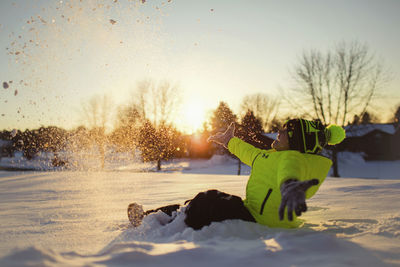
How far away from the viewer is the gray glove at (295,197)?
5.36 feet

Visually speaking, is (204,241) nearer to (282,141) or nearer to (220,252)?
(220,252)

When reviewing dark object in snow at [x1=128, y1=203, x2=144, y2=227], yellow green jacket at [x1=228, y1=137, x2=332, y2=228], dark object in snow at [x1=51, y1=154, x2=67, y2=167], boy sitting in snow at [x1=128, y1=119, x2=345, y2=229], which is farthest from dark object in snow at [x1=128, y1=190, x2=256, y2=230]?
dark object in snow at [x1=51, y1=154, x2=67, y2=167]

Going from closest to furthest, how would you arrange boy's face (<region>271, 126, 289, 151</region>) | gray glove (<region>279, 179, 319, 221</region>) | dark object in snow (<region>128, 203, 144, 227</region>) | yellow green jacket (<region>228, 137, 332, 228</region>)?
gray glove (<region>279, 179, 319, 221</region>)
yellow green jacket (<region>228, 137, 332, 228</region>)
boy's face (<region>271, 126, 289, 151</region>)
dark object in snow (<region>128, 203, 144, 227</region>)

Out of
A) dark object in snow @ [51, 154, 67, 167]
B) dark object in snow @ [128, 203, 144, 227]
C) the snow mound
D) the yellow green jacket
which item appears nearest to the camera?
the snow mound

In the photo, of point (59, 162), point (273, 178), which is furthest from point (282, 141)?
point (59, 162)

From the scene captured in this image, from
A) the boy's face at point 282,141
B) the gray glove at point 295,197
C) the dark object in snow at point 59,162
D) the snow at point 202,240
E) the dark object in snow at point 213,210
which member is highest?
the boy's face at point 282,141

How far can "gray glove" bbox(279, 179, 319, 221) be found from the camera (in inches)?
64.3

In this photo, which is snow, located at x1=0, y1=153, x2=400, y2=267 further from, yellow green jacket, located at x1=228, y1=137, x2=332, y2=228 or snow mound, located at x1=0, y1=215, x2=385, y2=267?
yellow green jacket, located at x1=228, y1=137, x2=332, y2=228

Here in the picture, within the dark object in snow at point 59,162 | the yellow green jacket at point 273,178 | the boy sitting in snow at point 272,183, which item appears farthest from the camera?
the dark object in snow at point 59,162

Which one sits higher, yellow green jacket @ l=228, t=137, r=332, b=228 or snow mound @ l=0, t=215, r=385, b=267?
yellow green jacket @ l=228, t=137, r=332, b=228

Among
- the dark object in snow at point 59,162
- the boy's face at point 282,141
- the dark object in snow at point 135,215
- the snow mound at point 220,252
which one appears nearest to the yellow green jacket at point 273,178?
the boy's face at point 282,141

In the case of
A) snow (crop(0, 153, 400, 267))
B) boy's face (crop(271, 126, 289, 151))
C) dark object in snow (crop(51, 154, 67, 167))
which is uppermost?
boy's face (crop(271, 126, 289, 151))

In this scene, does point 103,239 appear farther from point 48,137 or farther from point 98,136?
point 98,136

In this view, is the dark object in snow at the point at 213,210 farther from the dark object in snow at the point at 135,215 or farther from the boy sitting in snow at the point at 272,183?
the dark object in snow at the point at 135,215
